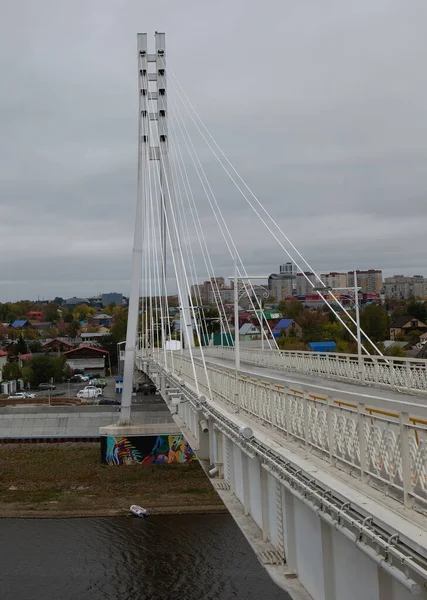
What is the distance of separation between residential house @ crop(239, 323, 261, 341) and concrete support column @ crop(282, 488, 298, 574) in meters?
71.1

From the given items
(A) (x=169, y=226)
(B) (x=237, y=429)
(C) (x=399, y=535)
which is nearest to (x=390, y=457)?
(C) (x=399, y=535)

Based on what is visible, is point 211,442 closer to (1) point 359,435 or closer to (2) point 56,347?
(1) point 359,435

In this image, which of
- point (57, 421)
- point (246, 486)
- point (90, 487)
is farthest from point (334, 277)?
point (246, 486)

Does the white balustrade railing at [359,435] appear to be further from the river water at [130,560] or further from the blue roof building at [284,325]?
Result: the blue roof building at [284,325]

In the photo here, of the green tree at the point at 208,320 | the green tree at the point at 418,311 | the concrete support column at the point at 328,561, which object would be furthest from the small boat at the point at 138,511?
the green tree at the point at 418,311

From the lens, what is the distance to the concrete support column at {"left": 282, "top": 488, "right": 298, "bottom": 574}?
8281 mm

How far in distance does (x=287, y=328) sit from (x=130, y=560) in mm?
71225

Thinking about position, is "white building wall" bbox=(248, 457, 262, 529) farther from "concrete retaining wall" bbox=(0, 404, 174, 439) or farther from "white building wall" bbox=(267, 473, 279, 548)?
"concrete retaining wall" bbox=(0, 404, 174, 439)

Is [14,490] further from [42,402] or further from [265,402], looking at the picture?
[265,402]

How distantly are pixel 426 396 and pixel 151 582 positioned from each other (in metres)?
12.8

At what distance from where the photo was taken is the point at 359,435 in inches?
258

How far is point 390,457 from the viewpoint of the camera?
605 cm

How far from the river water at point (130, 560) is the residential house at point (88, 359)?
55.1 metres

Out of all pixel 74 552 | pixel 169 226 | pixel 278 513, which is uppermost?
pixel 169 226
